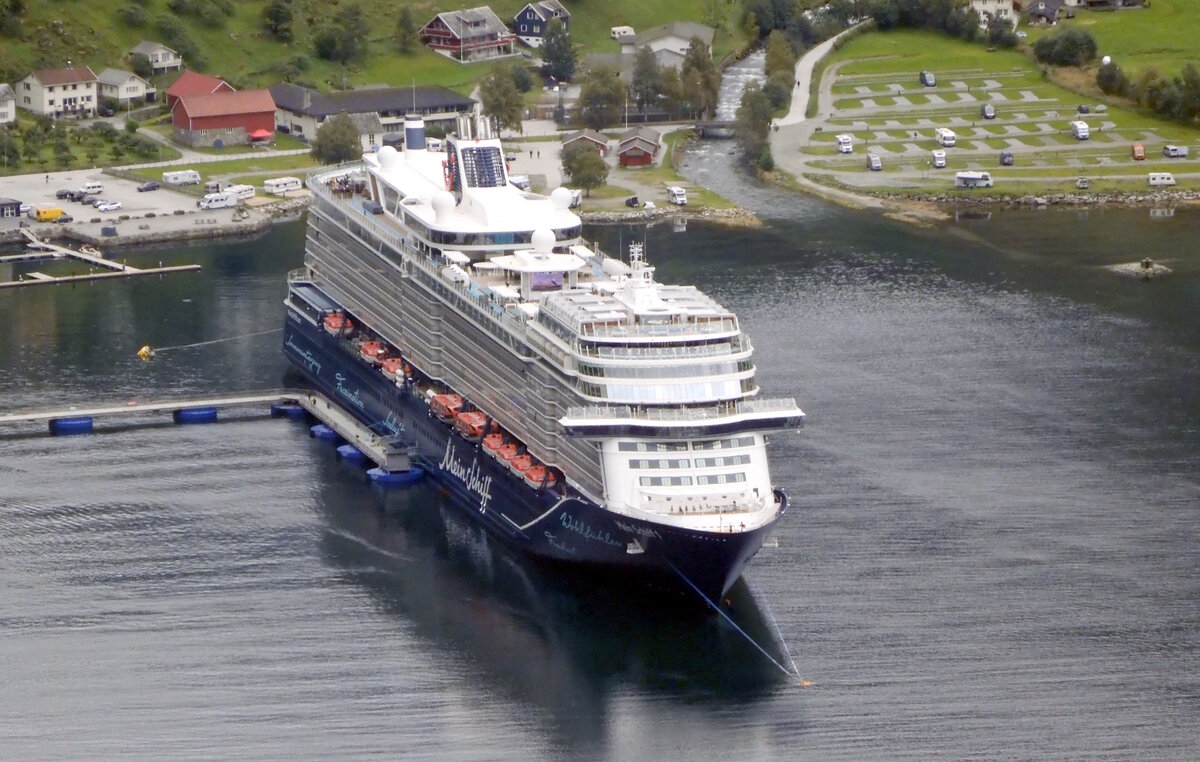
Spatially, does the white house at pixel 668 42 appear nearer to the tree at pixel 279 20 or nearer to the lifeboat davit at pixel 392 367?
the tree at pixel 279 20

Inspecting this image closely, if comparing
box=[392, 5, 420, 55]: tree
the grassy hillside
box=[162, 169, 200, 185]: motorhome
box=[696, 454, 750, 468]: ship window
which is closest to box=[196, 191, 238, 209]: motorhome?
box=[162, 169, 200, 185]: motorhome

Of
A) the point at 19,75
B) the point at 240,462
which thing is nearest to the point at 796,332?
the point at 240,462

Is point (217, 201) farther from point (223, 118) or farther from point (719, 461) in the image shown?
point (719, 461)

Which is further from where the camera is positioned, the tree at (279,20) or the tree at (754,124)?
the tree at (279,20)

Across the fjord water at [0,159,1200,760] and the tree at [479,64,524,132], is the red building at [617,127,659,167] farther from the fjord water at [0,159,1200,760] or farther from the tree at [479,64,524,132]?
the fjord water at [0,159,1200,760]

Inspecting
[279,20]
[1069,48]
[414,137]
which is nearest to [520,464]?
[414,137]

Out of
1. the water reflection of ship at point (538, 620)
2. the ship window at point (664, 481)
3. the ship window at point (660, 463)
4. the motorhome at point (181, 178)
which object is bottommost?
the water reflection of ship at point (538, 620)

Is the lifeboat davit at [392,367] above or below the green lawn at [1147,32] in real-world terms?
below

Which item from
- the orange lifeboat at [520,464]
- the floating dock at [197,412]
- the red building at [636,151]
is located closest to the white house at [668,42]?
the red building at [636,151]

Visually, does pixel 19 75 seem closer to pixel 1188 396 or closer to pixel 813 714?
pixel 1188 396
